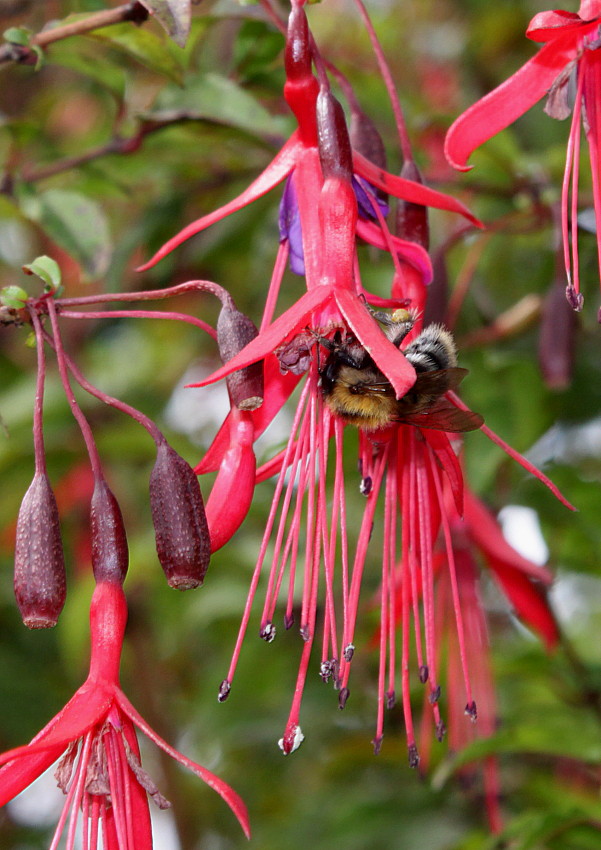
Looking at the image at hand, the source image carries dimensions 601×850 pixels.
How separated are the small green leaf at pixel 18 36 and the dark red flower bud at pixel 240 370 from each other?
0.43m

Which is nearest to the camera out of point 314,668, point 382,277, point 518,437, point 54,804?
point 518,437

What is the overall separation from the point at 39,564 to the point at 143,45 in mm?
685

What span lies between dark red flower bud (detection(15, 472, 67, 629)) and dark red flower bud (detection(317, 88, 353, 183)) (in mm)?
337

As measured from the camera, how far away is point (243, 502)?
0.77m

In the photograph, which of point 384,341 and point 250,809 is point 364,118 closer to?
point 384,341

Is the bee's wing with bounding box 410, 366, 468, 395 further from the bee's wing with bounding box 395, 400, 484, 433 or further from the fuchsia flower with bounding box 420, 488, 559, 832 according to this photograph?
the fuchsia flower with bounding box 420, 488, 559, 832

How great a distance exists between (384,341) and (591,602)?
251 centimetres

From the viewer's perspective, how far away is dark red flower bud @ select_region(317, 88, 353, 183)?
0.81 metres

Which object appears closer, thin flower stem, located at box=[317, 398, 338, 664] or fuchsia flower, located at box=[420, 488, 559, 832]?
thin flower stem, located at box=[317, 398, 338, 664]

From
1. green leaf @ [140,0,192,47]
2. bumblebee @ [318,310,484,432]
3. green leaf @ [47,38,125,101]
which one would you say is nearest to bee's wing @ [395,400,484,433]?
bumblebee @ [318,310,484,432]

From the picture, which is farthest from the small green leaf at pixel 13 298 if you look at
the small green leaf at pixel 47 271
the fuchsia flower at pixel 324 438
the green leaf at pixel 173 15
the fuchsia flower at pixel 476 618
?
the fuchsia flower at pixel 476 618

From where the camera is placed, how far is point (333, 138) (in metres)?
0.81

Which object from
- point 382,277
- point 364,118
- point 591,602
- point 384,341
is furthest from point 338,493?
point 591,602

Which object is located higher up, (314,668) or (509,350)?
(509,350)
